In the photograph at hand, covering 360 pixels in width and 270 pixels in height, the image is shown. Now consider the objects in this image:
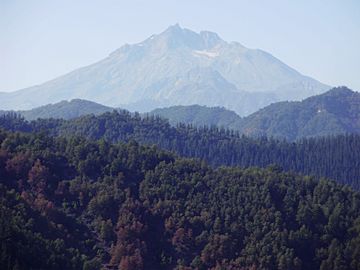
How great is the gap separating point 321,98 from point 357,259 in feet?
455

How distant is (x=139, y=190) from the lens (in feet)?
199

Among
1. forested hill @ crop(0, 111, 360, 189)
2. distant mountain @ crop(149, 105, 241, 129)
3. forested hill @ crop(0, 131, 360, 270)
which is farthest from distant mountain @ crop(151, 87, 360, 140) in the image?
forested hill @ crop(0, 131, 360, 270)

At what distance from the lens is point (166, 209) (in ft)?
191

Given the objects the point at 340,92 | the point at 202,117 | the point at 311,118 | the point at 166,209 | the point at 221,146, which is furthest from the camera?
the point at 202,117

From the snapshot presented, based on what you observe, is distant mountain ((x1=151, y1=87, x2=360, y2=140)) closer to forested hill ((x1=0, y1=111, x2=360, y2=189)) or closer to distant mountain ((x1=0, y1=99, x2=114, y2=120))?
distant mountain ((x1=0, y1=99, x2=114, y2=120))

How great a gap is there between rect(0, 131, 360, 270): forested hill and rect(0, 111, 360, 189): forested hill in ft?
123

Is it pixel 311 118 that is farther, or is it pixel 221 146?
pixel 311 118

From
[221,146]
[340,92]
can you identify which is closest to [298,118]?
[340,92]

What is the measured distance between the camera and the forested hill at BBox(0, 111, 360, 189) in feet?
340

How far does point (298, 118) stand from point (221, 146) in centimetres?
7782

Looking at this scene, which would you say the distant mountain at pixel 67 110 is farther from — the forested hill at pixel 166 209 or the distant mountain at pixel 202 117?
the forested hill at pixel 166 209

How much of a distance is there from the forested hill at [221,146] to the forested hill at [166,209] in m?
37.4

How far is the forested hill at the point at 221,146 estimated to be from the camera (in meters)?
104

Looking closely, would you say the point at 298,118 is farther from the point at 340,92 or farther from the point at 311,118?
the point at 340,92
